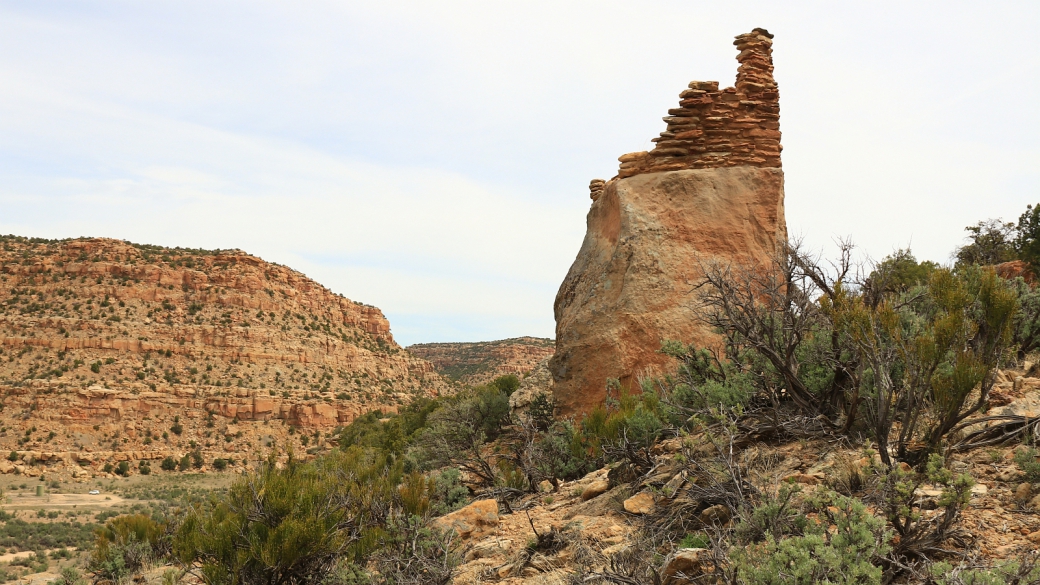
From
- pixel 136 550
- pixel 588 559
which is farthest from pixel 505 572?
pixel 136 550

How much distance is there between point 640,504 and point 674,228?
5789mm

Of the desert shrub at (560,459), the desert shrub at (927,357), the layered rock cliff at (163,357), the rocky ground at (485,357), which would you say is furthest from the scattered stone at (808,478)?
the rocky ground at (485,357)

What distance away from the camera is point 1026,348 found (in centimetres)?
773

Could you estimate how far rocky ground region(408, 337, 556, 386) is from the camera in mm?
64375

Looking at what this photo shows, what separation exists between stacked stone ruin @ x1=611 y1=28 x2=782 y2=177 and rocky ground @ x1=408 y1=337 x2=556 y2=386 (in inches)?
1947

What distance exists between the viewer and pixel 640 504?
5641 millimetres

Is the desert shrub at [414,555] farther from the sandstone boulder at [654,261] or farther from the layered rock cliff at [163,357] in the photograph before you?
the layered rock cliff at [163,357]

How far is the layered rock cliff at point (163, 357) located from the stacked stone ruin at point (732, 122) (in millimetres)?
38256

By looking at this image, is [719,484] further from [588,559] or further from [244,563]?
[244,563]

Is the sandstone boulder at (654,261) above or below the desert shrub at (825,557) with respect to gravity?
above

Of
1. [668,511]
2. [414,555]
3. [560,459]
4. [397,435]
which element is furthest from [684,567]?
[397,435]

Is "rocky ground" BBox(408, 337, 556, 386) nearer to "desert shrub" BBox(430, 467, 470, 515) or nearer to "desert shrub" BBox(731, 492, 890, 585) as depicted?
"desert shrub" BBox(430, 467, 470, 515)

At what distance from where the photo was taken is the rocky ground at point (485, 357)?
64.4m

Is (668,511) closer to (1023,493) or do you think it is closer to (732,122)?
(1023,493)
